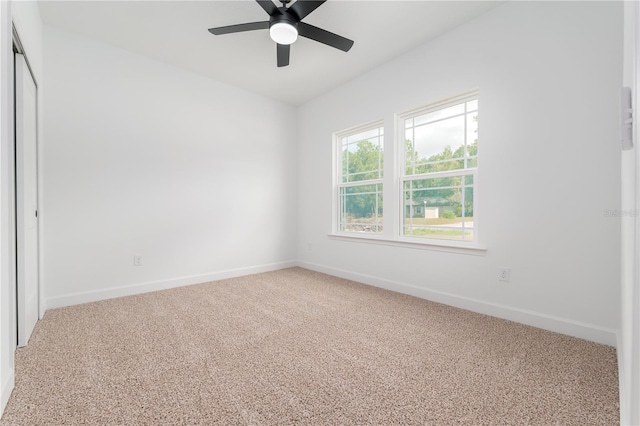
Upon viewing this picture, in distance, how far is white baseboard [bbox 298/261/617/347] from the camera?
1991 millimetres

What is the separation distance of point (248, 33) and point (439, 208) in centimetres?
263

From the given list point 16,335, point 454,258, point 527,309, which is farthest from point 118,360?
point 527,309

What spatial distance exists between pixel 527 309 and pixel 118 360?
118 inches

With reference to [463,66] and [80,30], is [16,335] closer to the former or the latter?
[80,30]

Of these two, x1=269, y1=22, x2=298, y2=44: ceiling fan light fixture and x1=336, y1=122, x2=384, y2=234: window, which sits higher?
x1=269, y1=22, x2=298, y2=44: ceiling fan light fixture

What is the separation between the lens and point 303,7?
2096 millimetres

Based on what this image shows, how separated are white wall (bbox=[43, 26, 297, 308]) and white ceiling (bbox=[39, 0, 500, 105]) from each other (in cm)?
31

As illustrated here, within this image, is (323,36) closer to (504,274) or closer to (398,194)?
(398,194)

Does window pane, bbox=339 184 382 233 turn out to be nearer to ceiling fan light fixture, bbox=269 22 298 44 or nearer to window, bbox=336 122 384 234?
window, bbox=336 122 384 234

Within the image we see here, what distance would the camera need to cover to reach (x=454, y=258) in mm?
2764

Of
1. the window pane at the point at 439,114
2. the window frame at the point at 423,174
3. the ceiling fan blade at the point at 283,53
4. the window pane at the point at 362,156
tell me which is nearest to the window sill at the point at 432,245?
the window frame at the point at 423,174

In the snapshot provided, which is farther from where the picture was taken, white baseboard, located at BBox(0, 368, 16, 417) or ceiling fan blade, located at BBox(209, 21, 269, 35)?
ceiling fan blade, located at BBox(209, 21, 269, 35)

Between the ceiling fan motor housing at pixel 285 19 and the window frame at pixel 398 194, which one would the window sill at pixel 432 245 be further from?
the ceiling fan motor housing at pixel 285 19

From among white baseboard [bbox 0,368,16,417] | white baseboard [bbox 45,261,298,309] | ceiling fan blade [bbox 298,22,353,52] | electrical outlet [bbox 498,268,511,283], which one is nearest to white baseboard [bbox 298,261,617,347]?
electrical outlet [bbox 498,268,511,283]
